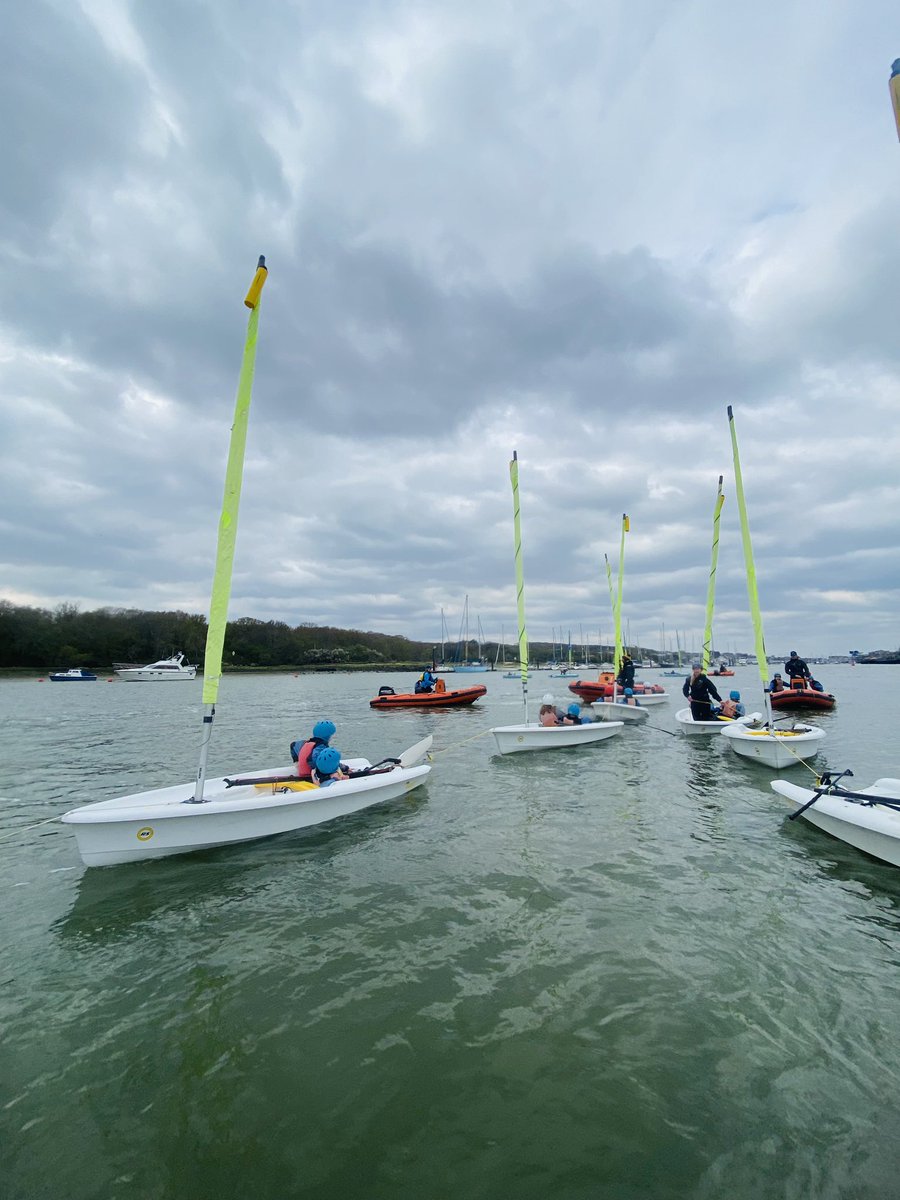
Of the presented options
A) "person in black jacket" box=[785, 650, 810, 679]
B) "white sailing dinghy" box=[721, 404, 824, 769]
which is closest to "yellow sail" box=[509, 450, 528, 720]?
"white sailing dinghy" box=[721, 404, 824, 769]

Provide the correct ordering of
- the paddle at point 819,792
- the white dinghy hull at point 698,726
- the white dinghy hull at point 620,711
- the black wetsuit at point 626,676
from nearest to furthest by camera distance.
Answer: the paddle at point 819,792, the white dinghy hull at point 698,726, the white dinghy hull at point 620,711, the black wetsuit at point 626,676

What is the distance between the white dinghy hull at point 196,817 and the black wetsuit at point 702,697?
1292 centimetres

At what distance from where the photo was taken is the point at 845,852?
8.27 meters

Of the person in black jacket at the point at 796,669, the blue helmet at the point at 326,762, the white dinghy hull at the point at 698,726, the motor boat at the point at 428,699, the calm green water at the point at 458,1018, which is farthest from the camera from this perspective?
the motor boat at the point at 428,699

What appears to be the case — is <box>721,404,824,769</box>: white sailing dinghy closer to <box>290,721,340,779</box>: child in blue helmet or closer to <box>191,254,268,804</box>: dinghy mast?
<box>290,721,340,779</box>: child in blue helmet

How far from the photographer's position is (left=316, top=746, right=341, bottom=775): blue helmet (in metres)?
9.85

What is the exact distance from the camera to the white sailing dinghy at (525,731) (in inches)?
629

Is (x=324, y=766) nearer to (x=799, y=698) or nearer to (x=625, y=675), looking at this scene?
(x=625, y=675)

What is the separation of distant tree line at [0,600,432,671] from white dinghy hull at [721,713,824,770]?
111932mm

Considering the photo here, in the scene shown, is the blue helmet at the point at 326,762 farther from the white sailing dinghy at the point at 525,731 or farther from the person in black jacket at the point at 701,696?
the person in black jacket at the point at 701,696

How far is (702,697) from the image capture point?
18984 millimetres

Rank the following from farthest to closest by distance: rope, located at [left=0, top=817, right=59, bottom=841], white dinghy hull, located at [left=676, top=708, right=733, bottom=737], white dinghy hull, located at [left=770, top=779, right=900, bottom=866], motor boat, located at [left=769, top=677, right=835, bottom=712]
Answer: motor boat, located at [left=769, top=677, right=835, bottom=712] < white dinghy hull, located at [left=676, top=708, right=733, bottom=737] < rope, located at [left=0, top=817, right=59, bottom=841] < white dinghy hull, located at [left=770, top=779, right=900, bottom=866]

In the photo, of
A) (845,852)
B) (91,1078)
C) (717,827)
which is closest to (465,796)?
(717,827)

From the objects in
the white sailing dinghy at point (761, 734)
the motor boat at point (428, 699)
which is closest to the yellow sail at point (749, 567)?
the white sailing dinghy at point (761, 734)
